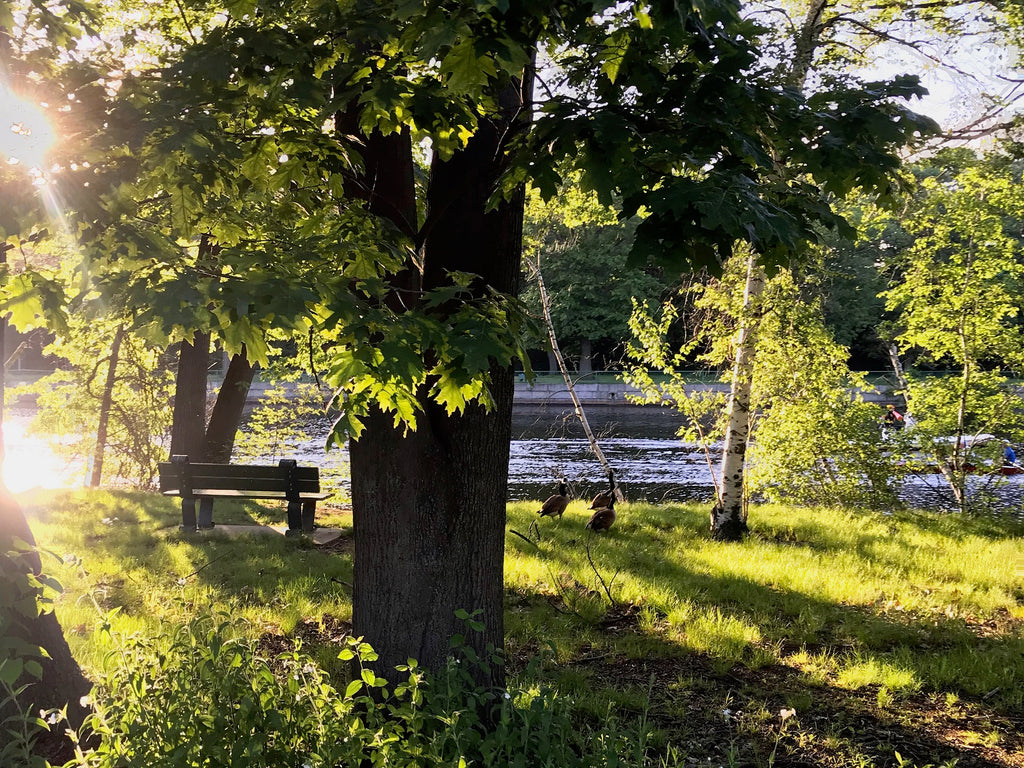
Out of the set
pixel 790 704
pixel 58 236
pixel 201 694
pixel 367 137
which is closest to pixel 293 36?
pixel 367 137

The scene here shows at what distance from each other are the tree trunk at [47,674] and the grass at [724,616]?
312mm

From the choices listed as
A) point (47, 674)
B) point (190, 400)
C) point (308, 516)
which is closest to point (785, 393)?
point (308, 516)

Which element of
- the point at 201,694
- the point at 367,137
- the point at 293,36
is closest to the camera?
the point at 201,694

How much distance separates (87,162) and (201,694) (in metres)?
2.05

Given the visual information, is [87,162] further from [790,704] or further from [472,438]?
[790,704]

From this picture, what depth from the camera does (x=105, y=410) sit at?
47.6 feet

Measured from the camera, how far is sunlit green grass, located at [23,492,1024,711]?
5.12m

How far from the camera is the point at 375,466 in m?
3.82

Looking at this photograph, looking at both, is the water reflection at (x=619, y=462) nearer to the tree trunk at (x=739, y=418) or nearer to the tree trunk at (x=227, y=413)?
the tree trunk at (x=739, y=418)

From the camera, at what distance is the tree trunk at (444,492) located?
375 centimetres

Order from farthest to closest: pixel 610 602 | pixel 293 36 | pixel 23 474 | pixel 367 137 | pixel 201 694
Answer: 1. pixel 23 474
2. pixel 610 602
3. pixel 367 137
4. pixel 293 36
5. pixel 201 694

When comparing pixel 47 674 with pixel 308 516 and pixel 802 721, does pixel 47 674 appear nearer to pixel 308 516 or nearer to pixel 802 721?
pixel 802 721

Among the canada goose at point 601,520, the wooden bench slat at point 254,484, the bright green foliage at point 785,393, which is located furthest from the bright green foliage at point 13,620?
the bright green foliage at point 785,393

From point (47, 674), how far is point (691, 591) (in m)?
4.74
